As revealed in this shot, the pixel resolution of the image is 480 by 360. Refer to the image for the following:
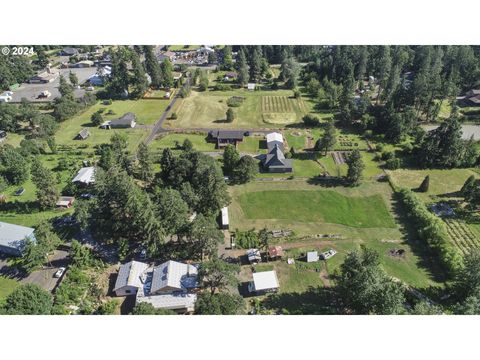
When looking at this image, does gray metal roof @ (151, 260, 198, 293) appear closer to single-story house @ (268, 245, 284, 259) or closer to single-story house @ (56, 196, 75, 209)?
single-story house @ (268, 245, 284, 259)

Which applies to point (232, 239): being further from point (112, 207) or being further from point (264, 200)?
point (112, 207)

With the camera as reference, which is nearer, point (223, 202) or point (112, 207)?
point (112, 207)

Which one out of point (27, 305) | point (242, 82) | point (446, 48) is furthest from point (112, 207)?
point (446, 48)

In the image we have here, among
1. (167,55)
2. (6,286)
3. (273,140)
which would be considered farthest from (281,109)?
(6,286)

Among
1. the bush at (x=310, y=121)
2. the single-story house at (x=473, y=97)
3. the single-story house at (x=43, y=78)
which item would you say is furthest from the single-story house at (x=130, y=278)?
the single-story house at (x=473, y=97)

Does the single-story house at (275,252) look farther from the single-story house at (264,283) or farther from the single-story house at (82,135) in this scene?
the single-story house at (82,135)

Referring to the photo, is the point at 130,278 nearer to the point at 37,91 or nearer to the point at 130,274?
the point at 130,274

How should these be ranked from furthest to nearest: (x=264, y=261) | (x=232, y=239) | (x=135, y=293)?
1. (x=232, y=239)
2. (x=264, y=261)
3. (x=135, y=293)
